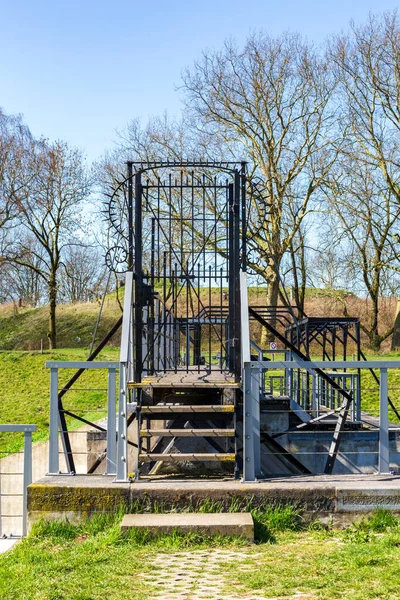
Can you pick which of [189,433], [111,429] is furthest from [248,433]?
[111,429]

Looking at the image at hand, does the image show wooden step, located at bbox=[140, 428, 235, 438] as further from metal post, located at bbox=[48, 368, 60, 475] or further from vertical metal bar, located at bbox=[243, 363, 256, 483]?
metal post, located at bbox=[48, 368, 60, 475]

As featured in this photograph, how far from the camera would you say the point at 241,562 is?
225 inches

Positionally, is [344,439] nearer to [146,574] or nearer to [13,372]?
[146,574]

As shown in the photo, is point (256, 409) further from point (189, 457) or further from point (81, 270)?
point (81, 270)

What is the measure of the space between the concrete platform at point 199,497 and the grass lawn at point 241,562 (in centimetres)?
11

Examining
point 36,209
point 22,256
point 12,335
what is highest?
point 36,209

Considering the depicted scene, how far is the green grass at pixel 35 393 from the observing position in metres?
19.1

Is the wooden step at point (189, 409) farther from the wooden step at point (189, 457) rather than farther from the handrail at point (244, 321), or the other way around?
the handrail at point (244, 321)

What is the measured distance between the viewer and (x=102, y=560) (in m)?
5.79

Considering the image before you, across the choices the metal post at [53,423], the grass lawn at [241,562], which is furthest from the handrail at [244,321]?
the metal post at [53,423]

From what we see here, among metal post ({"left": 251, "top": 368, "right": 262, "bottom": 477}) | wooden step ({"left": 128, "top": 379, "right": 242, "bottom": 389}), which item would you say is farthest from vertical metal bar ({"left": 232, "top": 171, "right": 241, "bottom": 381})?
metal post ({"left": 251, "top": 368, "right": 262, "bottom": 477})

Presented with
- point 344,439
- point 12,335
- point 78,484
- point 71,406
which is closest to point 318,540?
point 78,484

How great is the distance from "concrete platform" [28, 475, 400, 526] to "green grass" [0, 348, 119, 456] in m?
10.1

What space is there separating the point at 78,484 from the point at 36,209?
3222cm
